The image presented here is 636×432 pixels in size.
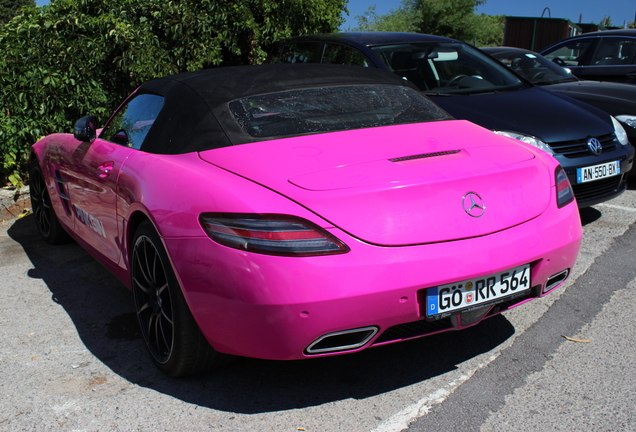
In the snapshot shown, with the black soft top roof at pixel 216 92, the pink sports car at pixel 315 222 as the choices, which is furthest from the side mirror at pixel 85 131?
the pink sports car at pixel 315 222

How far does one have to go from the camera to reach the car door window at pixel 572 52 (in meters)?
9.48

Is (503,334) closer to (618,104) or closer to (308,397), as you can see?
(308,397)

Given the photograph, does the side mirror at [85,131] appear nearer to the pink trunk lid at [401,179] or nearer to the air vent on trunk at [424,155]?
the pink trunk lid at [401,179]

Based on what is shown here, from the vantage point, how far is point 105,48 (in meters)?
7.41

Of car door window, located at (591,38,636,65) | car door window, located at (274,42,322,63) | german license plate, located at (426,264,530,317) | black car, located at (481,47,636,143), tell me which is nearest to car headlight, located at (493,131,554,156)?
black car, located at (481,47,636,143)

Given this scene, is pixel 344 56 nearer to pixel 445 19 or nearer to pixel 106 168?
pixel 106 168

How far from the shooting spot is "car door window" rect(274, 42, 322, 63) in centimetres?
685

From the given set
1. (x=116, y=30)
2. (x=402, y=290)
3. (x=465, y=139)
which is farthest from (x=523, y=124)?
(x=116, y=30)

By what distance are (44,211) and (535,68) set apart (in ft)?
19.0

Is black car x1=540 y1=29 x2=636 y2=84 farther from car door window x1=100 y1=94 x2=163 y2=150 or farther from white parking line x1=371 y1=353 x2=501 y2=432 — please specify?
white parking line x1=371 y1=353 x2=501 y2=432

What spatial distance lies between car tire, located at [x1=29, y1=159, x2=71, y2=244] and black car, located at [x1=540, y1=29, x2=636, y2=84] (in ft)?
23.3

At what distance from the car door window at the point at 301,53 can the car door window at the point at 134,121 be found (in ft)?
9.85

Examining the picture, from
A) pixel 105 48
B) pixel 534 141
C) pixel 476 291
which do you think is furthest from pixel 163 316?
pixel 105 48

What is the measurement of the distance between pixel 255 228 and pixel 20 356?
170 centimetres
